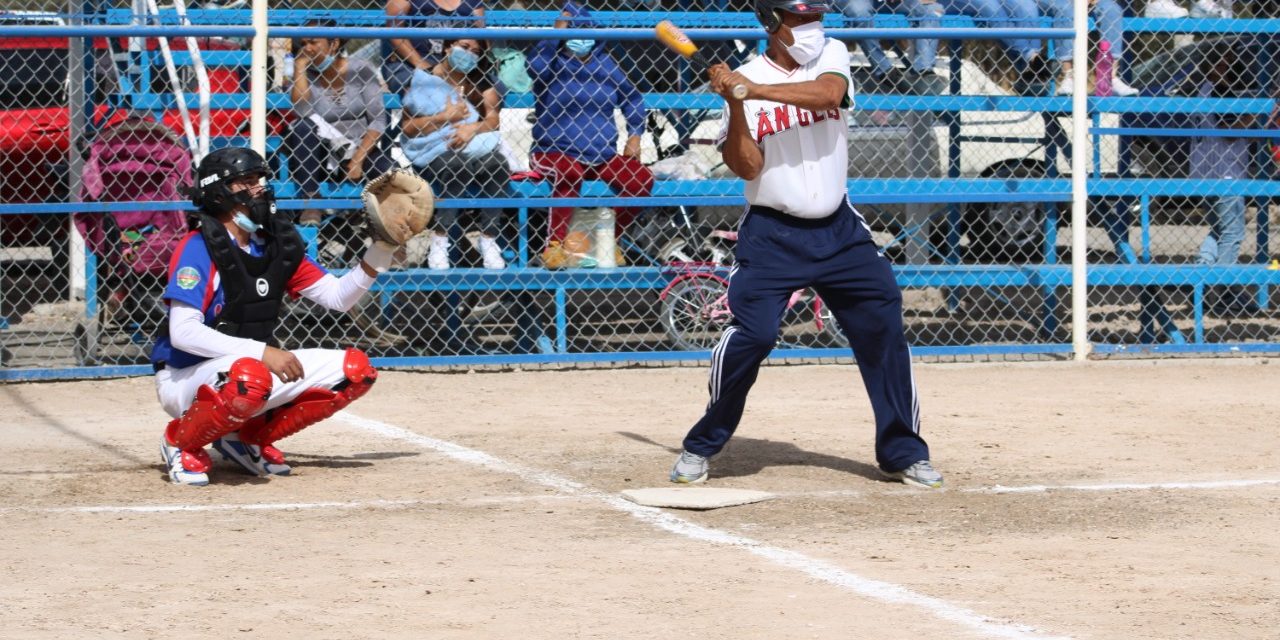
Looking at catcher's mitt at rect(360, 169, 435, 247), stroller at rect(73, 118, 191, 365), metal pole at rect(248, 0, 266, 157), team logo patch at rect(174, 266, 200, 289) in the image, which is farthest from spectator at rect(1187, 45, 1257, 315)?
team logo patch at rect(174, 266, 200, 289)

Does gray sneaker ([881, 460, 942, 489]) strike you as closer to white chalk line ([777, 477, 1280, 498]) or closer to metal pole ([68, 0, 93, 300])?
white chalk line ([777, 477, 1280, 498])

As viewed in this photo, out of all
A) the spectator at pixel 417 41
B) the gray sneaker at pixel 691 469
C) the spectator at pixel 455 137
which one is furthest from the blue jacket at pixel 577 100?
the gray sneaker at pixel 691 469

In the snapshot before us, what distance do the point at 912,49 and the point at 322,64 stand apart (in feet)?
12.5

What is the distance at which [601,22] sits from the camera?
1130cm

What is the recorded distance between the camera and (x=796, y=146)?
21.1ft

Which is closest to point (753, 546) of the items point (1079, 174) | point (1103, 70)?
point (1079, 174)

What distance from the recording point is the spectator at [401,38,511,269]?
1024cm

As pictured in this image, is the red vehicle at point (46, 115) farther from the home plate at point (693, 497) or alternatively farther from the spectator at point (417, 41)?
the home plate at point (693, 497)

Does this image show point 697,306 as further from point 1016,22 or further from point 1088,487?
point 1088,487

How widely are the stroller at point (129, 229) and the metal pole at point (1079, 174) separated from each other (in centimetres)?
535

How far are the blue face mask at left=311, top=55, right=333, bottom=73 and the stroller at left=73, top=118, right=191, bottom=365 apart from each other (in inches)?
36.0

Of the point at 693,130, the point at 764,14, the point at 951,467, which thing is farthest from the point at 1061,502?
the point at 693,130

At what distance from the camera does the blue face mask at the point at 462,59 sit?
10234mm

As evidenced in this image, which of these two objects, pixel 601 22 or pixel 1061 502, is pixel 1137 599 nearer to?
pixel 1061 502
